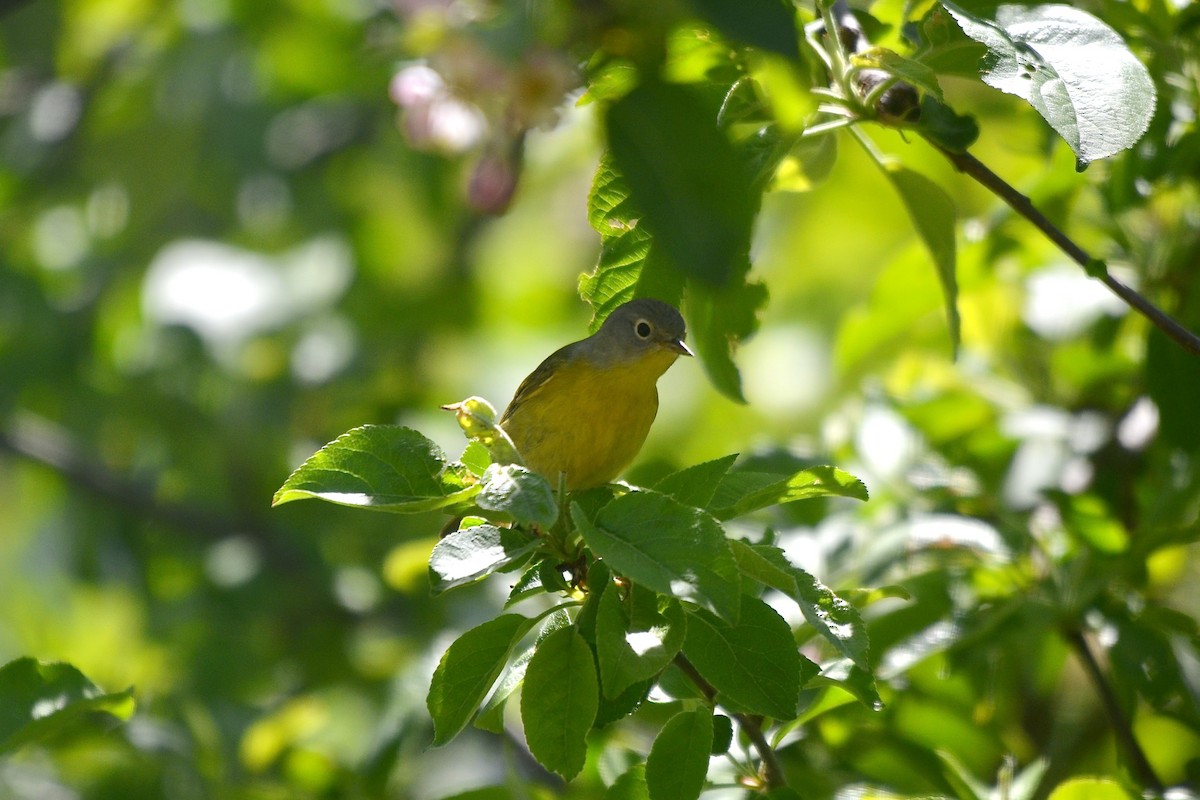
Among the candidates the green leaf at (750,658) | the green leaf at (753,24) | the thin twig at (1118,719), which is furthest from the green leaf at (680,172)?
the thin twig at (1118,719)

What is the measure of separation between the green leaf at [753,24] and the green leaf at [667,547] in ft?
2.23

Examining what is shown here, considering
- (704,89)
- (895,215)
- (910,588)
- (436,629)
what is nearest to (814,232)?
(895,215)

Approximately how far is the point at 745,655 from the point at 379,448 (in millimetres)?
621

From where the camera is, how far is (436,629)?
4.83m

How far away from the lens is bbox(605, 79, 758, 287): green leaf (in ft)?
3.94

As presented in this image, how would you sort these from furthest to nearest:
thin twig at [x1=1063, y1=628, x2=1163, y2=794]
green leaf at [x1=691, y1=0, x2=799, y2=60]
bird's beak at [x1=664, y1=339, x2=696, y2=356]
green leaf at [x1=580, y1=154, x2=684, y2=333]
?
bird's beak at [x1=664, y1=339, x2=696, y2=356] → thin twig at [x1=1063, y1=628, x2=1163, y2=794] → green leaf at [x1=580, y1=154, x2=684, y2=333] → green leaf at [x1=691, y1=0, x2=799, y2=60]

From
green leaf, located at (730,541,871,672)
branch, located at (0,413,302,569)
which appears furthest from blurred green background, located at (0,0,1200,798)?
green leaf, located at (730,541,871,672)

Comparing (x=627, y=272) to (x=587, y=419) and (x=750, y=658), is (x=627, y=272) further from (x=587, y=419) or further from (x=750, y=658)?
(x=587, y=419)

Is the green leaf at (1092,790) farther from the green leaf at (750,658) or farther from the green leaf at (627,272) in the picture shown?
the green leaf at (627,272)

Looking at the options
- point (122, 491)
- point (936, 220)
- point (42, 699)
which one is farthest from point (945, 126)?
point (122, 491)

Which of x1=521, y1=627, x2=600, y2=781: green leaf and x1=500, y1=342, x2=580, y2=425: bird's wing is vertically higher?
x1=521, y1=627, x2=600, y2=781: green leaf

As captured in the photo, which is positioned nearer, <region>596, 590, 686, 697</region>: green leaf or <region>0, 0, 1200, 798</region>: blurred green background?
<region>596, 590, 686, 697</region>: green leaf

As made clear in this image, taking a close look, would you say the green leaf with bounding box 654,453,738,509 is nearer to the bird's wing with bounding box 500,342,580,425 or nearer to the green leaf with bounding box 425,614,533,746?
the green leaf with bounding box 425,614,533,746

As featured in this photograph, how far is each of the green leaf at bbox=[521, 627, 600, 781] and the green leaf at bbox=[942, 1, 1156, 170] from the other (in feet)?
3.26
